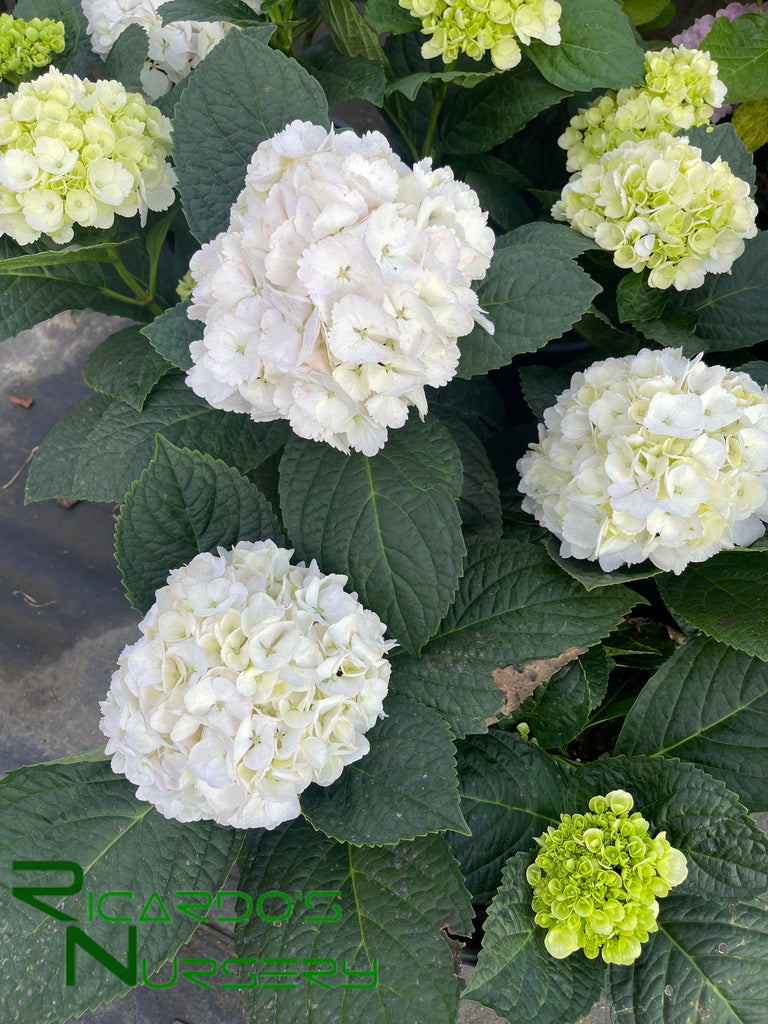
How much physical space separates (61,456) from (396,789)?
2.53ft

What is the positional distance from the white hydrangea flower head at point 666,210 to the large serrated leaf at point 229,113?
0.39m

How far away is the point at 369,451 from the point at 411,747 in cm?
32

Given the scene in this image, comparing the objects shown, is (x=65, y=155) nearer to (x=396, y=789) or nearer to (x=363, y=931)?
(x=396, y=789)

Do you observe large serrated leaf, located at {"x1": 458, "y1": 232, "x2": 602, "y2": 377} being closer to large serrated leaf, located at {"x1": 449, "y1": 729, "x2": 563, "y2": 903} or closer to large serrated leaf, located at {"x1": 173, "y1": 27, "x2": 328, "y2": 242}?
large serrated leaf, located at {"x1": 173, "y1": 27, "x2": 328, "y2": 242}

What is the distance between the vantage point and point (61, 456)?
1.31 metres

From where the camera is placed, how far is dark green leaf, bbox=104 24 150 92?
1142 millimetres

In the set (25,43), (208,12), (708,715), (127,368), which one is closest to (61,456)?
(127,368)

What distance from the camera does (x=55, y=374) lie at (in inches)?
78.7

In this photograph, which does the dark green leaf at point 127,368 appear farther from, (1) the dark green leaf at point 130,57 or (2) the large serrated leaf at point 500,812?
(2) the large serrated leaf at point 500,812

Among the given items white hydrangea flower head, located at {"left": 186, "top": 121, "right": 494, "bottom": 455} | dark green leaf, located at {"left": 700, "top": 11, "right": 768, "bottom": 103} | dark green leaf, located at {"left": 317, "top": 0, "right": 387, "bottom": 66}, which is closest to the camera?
white hydrangea flower head, located at {"left": 186, "top": 121, "right": 494, "bottom": 455}

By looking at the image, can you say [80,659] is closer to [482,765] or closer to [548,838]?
[482,765]

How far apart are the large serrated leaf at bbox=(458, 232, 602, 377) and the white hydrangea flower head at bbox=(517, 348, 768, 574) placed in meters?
0.11

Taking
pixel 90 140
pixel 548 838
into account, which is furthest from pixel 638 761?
pixel 90 140

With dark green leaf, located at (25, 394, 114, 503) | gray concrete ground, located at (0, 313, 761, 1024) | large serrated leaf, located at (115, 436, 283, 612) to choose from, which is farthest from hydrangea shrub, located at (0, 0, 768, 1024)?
gray concrete ground, located at (0, 313, 761, 1024)
